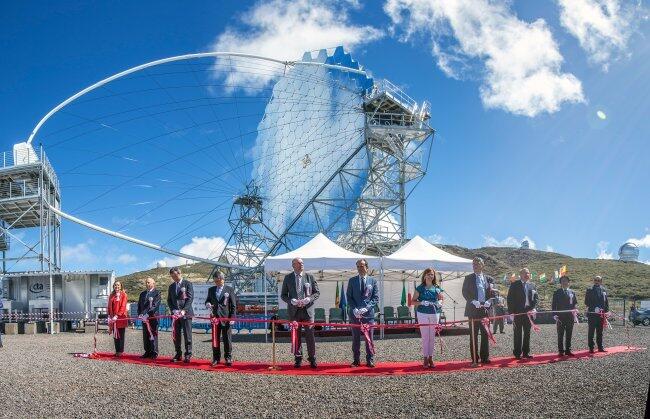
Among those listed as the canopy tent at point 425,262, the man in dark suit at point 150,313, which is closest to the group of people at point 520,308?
the man in dark suit at point 150,313

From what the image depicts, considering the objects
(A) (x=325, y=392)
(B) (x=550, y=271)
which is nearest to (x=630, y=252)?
(B) (x=550, y=271)

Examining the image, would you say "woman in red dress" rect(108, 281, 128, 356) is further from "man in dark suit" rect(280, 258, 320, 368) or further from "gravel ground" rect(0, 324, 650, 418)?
"man in dark suit" rect(280, 258, 320, 368)

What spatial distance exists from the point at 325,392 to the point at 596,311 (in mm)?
8921

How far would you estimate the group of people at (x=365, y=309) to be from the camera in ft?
41.7

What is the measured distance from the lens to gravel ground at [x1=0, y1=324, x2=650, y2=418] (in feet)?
26.5

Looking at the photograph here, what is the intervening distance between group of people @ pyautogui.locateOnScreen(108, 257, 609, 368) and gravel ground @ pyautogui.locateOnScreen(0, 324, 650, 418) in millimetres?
1313

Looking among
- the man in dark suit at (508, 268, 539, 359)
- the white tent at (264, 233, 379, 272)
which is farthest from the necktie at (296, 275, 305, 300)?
the white tent at (264, 233, 379, 272)

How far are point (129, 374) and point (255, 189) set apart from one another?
30300 mm

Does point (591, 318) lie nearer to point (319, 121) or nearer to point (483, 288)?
point (483, 288)

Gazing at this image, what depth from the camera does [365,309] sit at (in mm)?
13195

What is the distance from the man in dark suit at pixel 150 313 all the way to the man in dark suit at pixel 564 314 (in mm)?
9292

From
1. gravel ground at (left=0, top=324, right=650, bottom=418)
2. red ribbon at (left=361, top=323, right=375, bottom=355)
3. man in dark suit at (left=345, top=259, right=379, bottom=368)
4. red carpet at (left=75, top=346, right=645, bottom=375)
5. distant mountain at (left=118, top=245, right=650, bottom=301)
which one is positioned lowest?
distant mountain at (left=118, top=245, right=650, bottom=301)

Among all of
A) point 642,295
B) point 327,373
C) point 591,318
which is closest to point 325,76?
point 591,318

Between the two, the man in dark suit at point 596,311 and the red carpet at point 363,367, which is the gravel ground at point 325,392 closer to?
the red carpet at point 363,367
